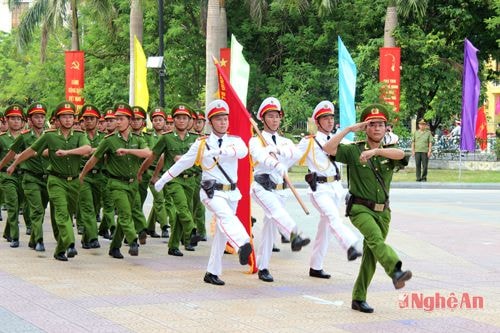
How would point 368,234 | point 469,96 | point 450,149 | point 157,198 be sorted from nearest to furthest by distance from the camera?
point 368,234 → point 157,198 → point 469,96 → point 450,149

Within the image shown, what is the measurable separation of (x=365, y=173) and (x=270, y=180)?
8.80 feet

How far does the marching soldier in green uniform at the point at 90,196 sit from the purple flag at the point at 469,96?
1542cm

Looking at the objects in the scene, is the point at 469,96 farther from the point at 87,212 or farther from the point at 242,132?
the point at 242,132

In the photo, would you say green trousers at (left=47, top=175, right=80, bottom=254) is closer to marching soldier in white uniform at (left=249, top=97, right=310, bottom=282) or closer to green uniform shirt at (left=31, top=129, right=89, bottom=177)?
green uniform shirt at (left=31, top=129, right=89, bottom=177)

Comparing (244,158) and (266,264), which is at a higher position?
(244,158)

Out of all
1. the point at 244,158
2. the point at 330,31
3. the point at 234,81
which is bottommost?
the point at 244,158

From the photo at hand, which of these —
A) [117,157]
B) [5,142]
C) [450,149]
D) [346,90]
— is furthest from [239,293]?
[450,149]

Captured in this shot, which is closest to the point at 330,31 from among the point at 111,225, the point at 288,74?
the point at 288,74

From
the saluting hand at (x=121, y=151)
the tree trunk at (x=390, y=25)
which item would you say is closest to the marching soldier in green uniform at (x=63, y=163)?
the saluting hand at (x=121, y=151)

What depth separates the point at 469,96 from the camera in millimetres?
28234

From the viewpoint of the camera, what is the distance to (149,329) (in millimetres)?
8102

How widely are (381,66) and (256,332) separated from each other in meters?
25.5

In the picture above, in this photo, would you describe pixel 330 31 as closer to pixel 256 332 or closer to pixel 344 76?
pixel 344 76

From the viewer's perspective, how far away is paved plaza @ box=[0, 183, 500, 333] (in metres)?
8.40
